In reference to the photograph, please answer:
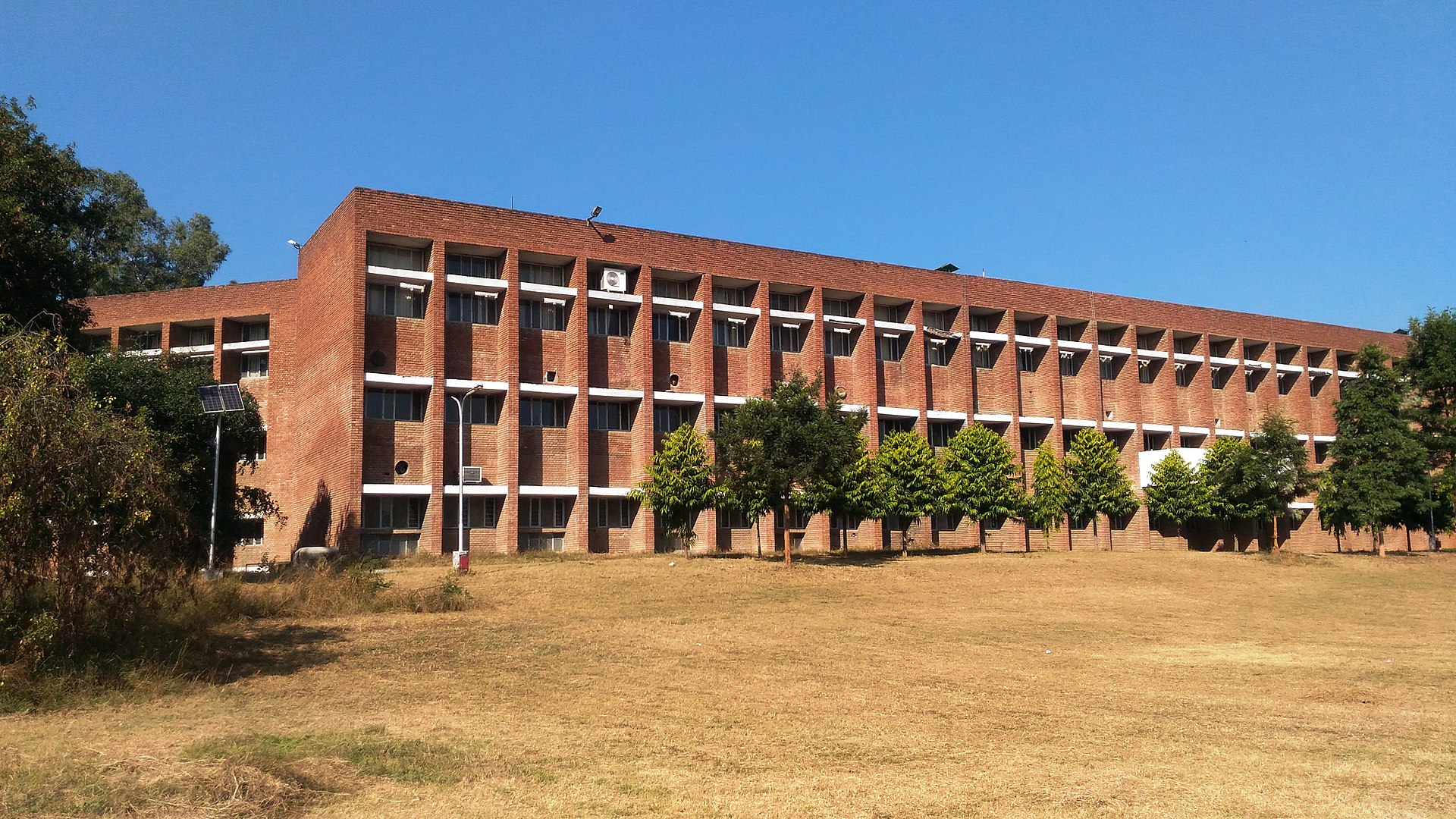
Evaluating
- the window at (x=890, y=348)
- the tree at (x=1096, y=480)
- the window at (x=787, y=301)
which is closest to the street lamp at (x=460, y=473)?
the window at (x=787, y=301)

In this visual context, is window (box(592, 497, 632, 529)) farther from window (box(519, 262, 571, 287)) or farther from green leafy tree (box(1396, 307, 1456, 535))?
green leafy tree (box(1396, 307, 1456, 535))

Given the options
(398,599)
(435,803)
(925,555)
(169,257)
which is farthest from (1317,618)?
(169,257)

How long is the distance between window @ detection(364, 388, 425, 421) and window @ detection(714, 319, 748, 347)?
1332 centimetres

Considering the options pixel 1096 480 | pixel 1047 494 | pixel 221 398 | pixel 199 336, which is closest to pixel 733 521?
pixel 1047 494

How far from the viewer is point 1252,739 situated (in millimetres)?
12039

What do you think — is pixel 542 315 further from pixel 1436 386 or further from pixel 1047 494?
pixel 1436 386

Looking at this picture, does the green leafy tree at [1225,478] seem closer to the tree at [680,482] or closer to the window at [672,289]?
the window at [672,289]

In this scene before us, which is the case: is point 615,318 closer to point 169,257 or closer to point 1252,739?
point 1252,739

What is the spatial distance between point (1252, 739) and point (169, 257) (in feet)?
251

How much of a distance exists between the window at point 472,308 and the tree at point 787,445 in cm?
1182

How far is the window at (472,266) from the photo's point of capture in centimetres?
4153

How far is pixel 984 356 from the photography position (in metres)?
53.9

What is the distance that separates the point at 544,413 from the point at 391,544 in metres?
7.92

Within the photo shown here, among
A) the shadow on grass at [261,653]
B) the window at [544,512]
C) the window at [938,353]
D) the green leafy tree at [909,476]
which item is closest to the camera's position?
the shadow on grass at [261,653]
